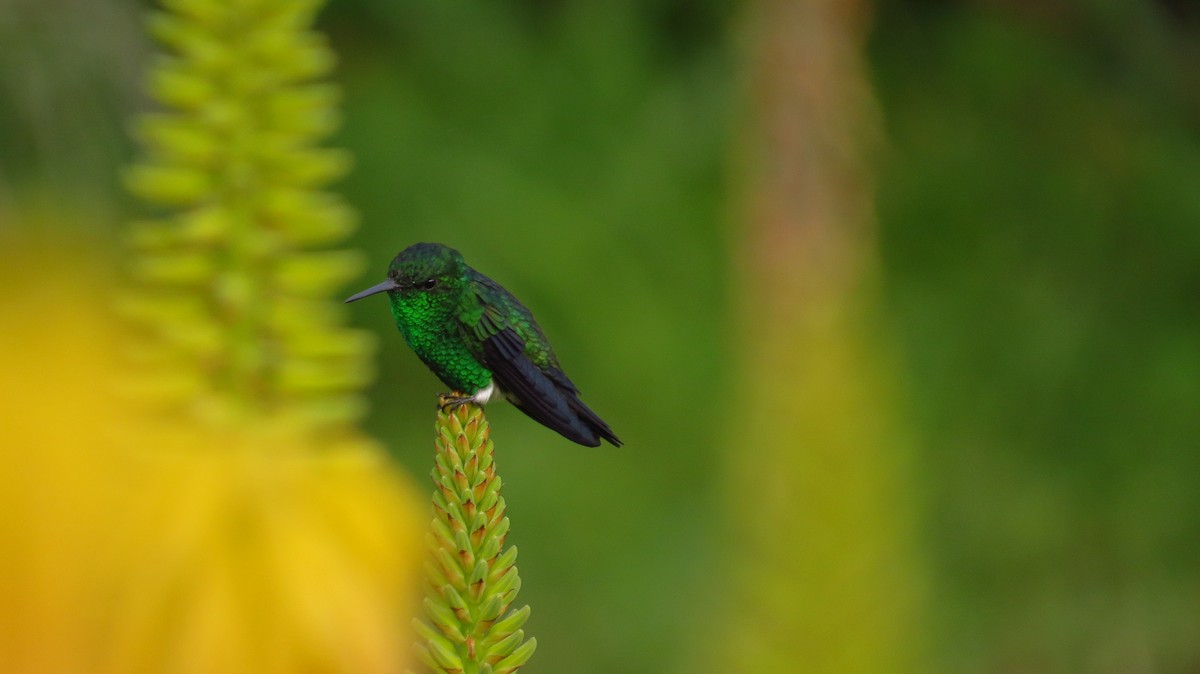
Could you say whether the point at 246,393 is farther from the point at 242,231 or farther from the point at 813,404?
the point at 813,404

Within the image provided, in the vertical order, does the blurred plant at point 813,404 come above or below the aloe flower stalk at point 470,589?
below

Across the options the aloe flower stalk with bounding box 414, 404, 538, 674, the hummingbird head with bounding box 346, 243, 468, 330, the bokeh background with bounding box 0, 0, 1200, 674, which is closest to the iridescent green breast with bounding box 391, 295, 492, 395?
the hummingbird head with bounding box 346, 243, 468, 330

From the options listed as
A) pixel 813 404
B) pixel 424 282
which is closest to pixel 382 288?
pixel 424 282

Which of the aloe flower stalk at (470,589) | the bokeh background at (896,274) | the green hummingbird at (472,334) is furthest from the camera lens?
the bokeh background at (896,274)

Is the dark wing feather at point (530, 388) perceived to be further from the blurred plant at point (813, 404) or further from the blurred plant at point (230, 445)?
the blurred plant at point (813, 404)

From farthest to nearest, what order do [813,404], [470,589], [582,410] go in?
[813,404]
[582,410]
[470,589]

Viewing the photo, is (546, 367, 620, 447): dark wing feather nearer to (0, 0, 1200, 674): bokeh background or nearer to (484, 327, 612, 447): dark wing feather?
(484, 327, 612, 447): dark wing feather

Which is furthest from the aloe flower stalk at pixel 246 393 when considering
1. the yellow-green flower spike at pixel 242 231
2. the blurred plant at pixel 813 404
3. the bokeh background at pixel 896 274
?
the bokeh background at pixel 896 274
